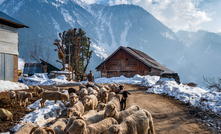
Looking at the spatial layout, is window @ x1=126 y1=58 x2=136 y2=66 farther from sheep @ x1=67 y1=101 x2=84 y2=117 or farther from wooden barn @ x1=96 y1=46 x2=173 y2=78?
sheep @ x1=67 y1=101 x2=84 y2=117

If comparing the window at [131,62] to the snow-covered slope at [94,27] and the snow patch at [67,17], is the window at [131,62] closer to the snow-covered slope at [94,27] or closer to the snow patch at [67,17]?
the snow-covered slope at [94,27]

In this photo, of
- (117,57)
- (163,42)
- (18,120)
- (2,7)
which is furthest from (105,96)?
(2,7)

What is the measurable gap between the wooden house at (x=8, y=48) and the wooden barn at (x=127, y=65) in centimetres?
2115

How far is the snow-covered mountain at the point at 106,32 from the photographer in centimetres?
13562

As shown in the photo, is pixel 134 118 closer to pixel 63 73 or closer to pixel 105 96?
pixel 105 96

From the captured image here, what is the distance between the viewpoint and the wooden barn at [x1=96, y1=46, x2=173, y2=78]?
3064cm

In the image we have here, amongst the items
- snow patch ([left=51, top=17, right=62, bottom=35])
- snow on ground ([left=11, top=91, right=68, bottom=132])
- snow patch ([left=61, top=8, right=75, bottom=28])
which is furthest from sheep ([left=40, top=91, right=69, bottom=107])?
snow patch ([left=61, top=8, right=75, bottom=28])

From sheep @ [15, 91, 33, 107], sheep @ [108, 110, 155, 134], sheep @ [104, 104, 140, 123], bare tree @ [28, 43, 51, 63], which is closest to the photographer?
sheep @ [108, 110, 155, 134]

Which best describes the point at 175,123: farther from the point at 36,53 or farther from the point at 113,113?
the point at 36,53

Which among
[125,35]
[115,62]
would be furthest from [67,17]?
[115,62]

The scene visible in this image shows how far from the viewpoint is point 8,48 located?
14516mm

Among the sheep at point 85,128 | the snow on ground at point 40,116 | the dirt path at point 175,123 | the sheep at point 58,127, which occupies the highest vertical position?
the sheep at point 85,128

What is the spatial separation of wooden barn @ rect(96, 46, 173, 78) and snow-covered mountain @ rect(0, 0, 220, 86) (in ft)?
270

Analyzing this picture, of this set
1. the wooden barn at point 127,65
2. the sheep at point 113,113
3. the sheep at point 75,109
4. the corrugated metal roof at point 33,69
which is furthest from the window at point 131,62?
the sheep at point 113,113
